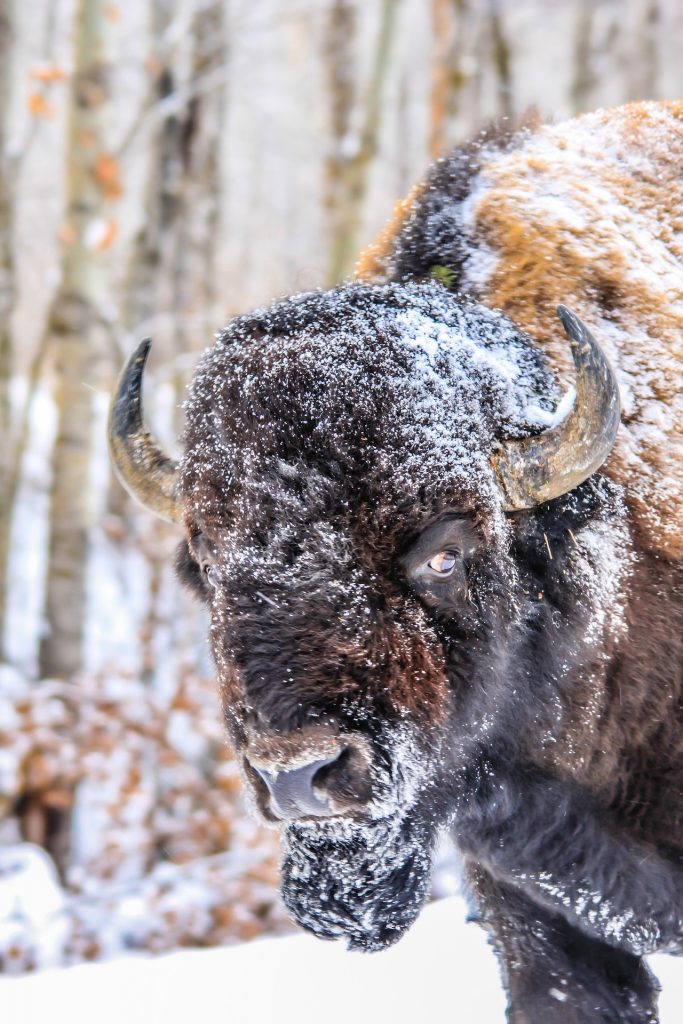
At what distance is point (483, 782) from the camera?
2889mm

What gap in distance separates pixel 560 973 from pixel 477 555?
4.82ft

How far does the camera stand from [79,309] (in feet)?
24.0

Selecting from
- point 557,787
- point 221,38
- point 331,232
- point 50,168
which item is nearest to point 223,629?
point 557,787

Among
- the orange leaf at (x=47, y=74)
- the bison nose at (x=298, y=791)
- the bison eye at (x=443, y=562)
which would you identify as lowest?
the bison nose at (x=298, y=791)

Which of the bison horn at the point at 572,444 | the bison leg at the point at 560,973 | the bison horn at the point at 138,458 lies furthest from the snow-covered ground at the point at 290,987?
the bison horn at the point at 572,444

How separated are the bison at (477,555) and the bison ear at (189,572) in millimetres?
24

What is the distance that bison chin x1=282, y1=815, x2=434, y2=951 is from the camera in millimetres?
2600

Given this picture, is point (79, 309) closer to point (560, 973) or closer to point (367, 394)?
point (367, 394)

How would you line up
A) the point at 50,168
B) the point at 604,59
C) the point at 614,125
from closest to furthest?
the point at 614,125 < the point at 604,59 < the point at 50,168

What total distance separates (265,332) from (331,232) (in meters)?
6.22

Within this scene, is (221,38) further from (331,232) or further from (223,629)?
(223,629)

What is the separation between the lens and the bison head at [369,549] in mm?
2354

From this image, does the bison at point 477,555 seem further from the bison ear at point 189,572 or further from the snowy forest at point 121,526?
the snowy forest at point 121,526

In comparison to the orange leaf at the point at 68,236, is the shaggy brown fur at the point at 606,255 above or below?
below
